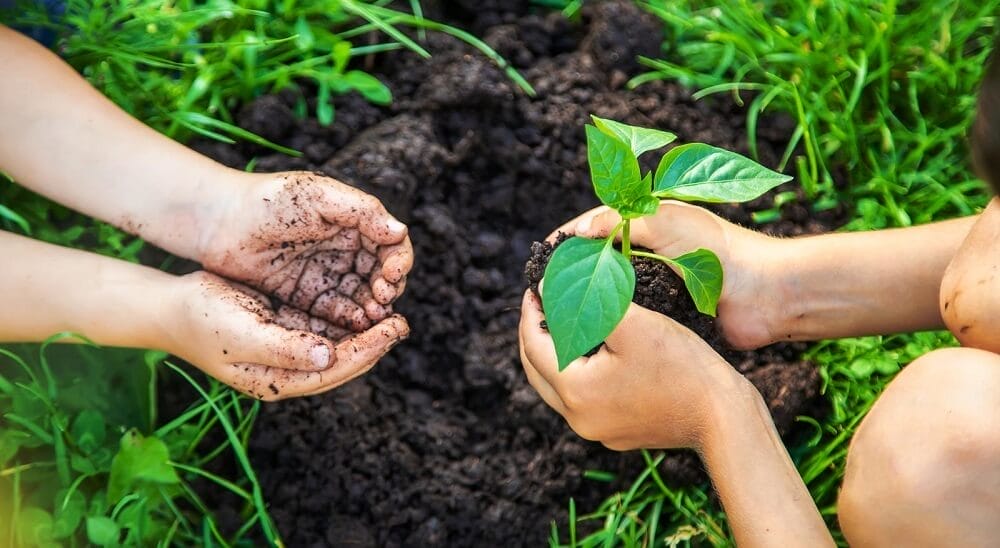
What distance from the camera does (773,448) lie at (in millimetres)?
1321

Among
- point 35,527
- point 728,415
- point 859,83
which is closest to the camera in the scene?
point 728,415

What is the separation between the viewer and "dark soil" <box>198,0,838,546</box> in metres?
1.53

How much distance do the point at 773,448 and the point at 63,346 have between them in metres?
1.16

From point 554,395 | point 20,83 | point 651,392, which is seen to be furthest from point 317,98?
point 651,392

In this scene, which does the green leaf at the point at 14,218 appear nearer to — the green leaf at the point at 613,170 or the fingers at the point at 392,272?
the fingers at the point at 392,272

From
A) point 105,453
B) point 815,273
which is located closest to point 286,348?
point 105,453

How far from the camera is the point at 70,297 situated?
1.45 m

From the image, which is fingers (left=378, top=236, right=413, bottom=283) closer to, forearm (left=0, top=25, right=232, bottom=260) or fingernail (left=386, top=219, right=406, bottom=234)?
fingernail (left=386, top=219, right=406, bottom=234)

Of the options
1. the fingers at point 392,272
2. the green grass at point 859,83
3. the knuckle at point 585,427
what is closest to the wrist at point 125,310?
the fingers at point 392,272

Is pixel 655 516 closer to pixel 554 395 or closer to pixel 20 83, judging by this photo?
pixel 554 395

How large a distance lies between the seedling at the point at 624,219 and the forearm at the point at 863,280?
348mm

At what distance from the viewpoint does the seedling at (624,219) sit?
1.07 metres

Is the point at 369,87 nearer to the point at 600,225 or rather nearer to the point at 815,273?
the point at 600,225

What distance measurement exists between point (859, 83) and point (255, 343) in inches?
48.0
